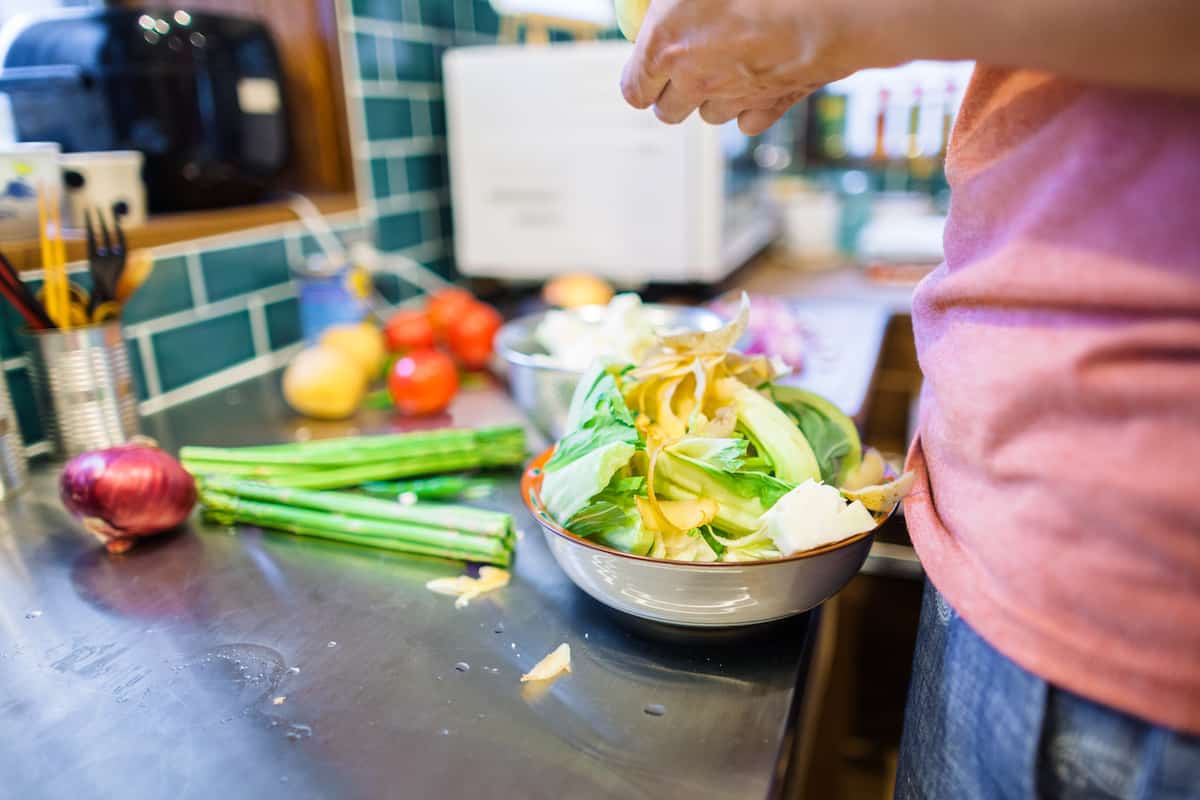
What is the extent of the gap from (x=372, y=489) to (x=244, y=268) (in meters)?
0.57

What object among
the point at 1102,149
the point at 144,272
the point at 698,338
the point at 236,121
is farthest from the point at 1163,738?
the point at 236,121

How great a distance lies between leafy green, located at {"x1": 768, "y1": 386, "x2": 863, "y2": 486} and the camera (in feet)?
2.01

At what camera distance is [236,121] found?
117cm

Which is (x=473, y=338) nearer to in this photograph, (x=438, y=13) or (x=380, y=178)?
(x=380, y=178)

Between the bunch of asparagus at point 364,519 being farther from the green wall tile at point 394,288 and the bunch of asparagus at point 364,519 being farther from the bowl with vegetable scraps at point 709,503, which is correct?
the green wall tile at point 394,288

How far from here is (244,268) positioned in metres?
1.21

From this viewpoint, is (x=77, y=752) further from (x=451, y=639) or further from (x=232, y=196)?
(x=232, y=196)

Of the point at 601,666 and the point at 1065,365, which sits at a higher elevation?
the point at 1065,365

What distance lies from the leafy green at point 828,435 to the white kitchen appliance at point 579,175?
0.80m

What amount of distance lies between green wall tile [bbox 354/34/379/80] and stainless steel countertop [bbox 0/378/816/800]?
981 mm

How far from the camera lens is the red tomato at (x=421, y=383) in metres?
1.05

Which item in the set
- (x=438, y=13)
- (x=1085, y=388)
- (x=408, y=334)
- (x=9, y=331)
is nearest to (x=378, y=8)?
(x=438, y=13)

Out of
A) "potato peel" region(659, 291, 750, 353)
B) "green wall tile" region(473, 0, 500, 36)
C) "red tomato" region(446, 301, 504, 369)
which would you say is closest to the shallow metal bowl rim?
"red tomato" region(446, 301, 504, 369)

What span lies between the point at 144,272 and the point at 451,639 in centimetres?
60
